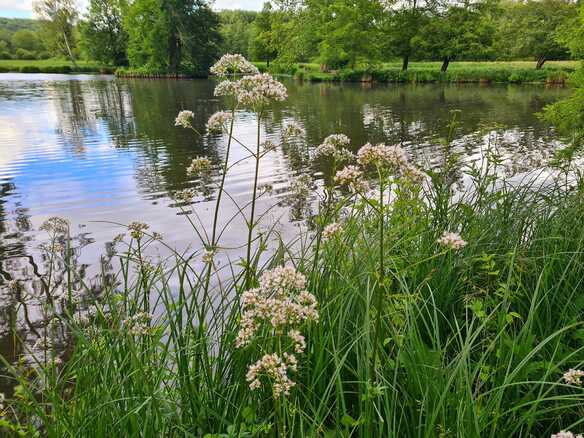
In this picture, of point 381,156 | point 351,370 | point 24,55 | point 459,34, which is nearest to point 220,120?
point 381,156

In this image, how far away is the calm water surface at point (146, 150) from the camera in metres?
7.97

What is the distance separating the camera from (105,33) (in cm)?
7312

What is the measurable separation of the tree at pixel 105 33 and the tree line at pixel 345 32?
168mm

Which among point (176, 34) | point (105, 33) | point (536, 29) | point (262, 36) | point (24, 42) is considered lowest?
point (536, 29)

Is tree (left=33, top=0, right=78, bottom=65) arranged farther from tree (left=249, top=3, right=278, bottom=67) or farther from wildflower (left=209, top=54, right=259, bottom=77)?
wildflower (left=209, top=54, right=259, bottom=77)

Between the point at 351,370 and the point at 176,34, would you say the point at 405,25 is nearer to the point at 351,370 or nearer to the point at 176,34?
the point at 176,34

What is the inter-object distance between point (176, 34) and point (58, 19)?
32814 mm

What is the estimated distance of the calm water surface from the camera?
7969 millimetres

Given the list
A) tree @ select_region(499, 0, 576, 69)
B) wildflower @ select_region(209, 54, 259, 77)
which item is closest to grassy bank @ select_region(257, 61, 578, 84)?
tree @ select_region(499, 0, 576, 69)

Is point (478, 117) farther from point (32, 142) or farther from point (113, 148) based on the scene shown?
point (32, 142)

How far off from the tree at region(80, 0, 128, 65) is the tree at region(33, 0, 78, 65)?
176 inches

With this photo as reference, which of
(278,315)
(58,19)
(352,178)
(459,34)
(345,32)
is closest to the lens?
(278,315)

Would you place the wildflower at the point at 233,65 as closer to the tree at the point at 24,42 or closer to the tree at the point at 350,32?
the tree at the point at 350,32

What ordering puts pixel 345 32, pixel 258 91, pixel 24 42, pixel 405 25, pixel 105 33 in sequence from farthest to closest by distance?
pixel 24 42 < pixel 105 33 < pixel 405 25 < pixel 345 32 < pixel 258 91
